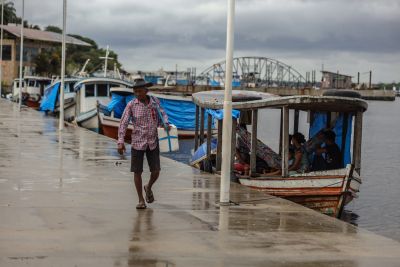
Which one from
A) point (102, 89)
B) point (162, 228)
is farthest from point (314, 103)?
point (102, 89)

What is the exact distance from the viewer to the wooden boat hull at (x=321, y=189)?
13445 millimetres

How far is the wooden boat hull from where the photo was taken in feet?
44.1

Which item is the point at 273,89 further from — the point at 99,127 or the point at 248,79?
the point at 99,127

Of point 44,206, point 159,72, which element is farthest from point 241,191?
point 159,72

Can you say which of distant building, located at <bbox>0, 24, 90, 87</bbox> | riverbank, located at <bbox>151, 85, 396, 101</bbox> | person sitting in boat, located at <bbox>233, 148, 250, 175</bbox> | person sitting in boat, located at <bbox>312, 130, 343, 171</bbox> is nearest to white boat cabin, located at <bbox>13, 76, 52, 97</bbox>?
distant building, located at <bbox>0, 24, 90, 87</bbox>

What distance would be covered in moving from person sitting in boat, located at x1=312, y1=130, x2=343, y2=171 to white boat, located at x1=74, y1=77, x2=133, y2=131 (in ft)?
72.7

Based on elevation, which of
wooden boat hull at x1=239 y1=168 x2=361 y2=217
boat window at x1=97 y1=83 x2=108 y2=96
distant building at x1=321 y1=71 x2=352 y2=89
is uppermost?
distant building at x1=321 y1=71 x2=352 y2=89

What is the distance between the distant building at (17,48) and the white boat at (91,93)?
43577 mm

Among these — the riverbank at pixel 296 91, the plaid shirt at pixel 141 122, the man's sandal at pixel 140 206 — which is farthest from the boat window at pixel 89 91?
the riverbank at pixel 296 91

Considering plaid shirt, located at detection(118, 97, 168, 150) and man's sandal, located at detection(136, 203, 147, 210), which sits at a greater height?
plaid shirt, located at detection(118, 97, 168, 150)

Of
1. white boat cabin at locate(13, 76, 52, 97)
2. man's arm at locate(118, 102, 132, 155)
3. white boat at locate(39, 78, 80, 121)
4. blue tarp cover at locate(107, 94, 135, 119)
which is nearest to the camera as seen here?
man's arm at locate(118, 102, 132, 155)

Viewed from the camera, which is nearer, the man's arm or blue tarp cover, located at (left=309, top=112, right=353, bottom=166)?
the man's arm

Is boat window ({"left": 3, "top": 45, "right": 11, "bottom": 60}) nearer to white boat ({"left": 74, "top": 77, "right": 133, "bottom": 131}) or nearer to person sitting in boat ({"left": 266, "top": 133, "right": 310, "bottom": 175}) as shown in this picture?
white boat ({"left": 74, "top": 77, "right": 133, "bottom": 131})

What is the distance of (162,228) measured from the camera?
8898 millimetres
